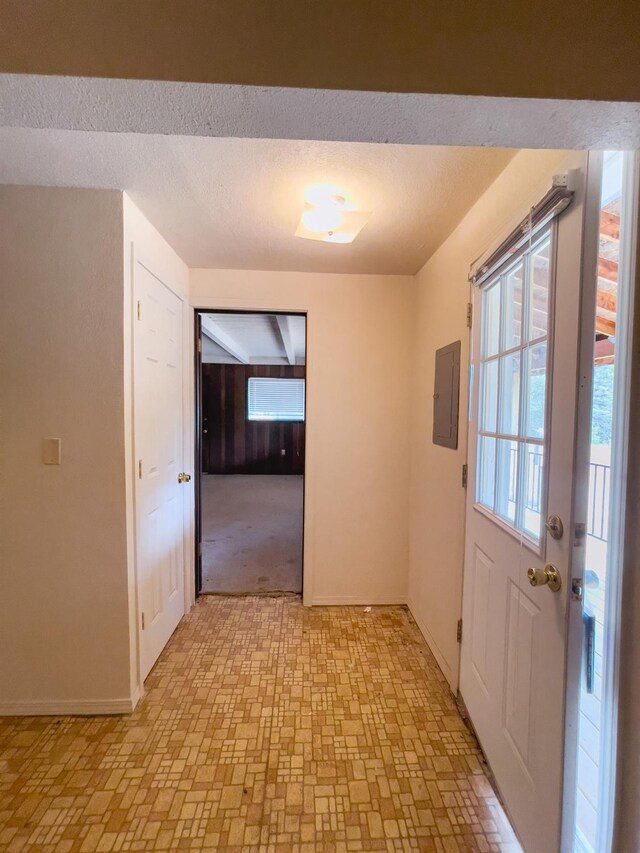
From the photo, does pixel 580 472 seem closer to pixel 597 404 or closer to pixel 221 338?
pixel 597 404

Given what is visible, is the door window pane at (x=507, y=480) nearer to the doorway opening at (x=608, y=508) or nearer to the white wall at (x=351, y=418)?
the doorway opening at (x=608, y=508)

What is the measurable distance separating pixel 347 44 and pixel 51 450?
167 centimetres

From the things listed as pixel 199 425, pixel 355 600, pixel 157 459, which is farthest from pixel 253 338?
pixel 355 600

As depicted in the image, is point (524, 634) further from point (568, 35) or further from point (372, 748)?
point (568, 35)

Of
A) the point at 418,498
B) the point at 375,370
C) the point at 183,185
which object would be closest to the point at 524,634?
the point at 418,498

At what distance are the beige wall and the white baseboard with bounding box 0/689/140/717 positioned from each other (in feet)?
6.92

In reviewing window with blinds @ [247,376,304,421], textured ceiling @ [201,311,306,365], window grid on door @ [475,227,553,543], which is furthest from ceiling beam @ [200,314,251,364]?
window grid on door @ [475,227,553,543]

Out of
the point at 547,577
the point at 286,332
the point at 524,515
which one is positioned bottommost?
the point at 547,577

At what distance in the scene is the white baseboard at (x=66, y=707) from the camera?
1528 millimetres

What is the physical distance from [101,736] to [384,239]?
2.62m

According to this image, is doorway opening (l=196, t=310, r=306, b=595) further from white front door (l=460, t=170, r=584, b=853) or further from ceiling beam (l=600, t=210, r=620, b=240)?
ceiling beam (l=600, t=210, r=620, b=240)

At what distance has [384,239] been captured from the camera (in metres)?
1.83

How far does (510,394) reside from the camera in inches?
49.5

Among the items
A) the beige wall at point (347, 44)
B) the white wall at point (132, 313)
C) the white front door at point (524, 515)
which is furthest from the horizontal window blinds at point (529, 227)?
the white wall at point (132, 313)
